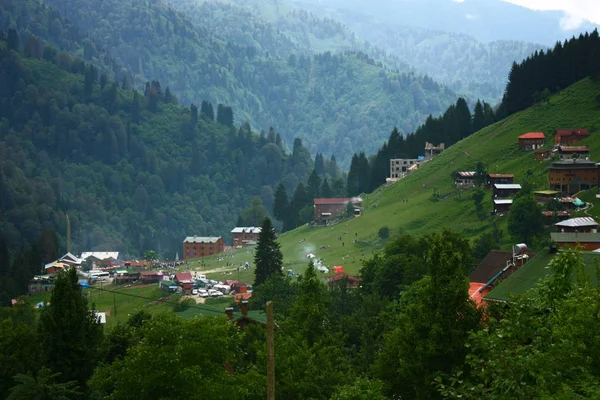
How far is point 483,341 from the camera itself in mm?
29531

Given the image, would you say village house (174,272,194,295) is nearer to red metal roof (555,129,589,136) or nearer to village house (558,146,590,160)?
village house (558,146,590,160)

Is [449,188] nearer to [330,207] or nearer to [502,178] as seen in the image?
[502,178]

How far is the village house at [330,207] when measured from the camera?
575 ft

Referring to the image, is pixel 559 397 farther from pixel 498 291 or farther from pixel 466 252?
pixel 466 252

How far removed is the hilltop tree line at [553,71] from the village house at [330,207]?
31.3 meters

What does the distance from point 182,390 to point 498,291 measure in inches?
833

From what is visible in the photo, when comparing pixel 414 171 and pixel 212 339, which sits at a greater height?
pixel 414 171

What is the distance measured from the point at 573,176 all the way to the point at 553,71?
1712 inches

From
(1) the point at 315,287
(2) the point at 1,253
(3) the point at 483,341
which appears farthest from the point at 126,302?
(3) the point at 483,341

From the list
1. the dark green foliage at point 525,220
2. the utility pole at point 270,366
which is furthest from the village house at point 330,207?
the utility pole at point 270,366

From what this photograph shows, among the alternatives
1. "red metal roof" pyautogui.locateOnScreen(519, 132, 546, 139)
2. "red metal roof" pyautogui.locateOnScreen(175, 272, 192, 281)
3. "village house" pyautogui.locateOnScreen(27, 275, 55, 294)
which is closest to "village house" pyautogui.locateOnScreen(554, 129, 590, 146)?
"red metal roof" pyautogui.locateOnScreen(519, 132, 546, 139)

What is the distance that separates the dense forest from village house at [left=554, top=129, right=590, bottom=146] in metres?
80.5

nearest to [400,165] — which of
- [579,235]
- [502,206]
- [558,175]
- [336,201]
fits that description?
[336,201]

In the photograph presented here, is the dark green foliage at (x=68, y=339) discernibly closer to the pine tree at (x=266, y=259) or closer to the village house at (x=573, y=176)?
the pine tree at (x=266, y=259)
